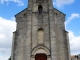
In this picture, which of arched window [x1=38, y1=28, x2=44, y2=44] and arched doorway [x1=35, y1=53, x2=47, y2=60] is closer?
arched doorway [x1=35, y1=53, x2=47, y2=60]

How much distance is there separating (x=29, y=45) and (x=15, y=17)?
5253 mm

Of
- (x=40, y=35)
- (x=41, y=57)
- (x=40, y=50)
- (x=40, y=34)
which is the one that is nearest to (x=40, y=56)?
(x=41, y=57)

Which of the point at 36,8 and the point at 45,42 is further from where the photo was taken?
the point at 36,8

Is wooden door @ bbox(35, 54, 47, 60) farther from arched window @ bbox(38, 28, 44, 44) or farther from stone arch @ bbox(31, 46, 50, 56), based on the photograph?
arched window @ bbox(38, 28, 44, 44)

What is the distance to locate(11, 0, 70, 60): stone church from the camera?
21.4 metres

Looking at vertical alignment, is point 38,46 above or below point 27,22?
below

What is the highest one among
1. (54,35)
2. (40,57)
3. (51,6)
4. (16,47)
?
(51,6)

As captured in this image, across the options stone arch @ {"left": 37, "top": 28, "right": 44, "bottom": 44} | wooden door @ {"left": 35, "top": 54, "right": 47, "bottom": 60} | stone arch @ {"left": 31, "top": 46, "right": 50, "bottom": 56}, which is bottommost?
wooden door @ {"left": 35, "top": 54, "right": 47, "bottom": 60}

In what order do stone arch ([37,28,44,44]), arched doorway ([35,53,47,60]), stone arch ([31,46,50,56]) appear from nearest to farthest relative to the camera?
stone arch ([31,46,50,56])
arched doorway ([35,53,47,60])
stone arch ([37,28,44,44])

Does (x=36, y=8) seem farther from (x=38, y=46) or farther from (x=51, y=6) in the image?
(x=38, y=46)

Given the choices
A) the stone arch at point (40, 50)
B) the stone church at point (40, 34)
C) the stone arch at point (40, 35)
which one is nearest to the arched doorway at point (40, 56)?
the stone church at point (40, 34)

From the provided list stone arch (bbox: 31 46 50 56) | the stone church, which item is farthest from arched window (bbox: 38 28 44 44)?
stone arch (bbox: 31 46 50 56)

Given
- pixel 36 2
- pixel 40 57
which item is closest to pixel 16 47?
pixel 40 57

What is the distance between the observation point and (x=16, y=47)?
863 inches
